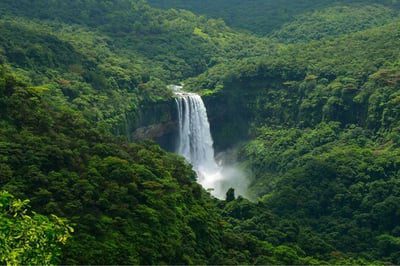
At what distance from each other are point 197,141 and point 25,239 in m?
41.0

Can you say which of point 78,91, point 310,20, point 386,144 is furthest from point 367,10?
point 78,91

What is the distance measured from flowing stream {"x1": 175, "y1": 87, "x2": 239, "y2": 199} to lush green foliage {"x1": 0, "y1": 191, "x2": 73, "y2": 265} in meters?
39.0

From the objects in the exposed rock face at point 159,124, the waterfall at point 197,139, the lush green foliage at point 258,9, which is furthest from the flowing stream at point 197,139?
the lush green foliage at point 258,9

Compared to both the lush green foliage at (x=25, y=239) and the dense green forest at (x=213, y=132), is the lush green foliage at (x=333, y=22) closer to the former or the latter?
the dense green forest at (x=213, y=132)

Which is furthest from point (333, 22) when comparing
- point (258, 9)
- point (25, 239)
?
point (25, 239)

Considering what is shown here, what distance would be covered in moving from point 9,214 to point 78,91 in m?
33.1

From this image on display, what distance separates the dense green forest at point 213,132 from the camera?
81.4 ft

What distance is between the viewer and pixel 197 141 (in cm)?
5200

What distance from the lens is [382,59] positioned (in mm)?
52062

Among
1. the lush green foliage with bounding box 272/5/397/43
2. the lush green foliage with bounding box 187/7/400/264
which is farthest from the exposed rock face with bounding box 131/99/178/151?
the lush green foliage with bounding box 272/5/397/43

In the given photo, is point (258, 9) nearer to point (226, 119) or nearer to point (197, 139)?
point (226, 119)

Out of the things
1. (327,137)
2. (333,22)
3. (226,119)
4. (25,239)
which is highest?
(333,22)

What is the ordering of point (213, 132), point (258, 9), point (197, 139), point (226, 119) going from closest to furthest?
point (197, 139) → point (213, 132) → point (226, 119) → point (258, 9)

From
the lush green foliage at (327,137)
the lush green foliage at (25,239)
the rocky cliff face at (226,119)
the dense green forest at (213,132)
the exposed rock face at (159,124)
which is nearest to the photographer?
the lush green foliage at (25,239)
